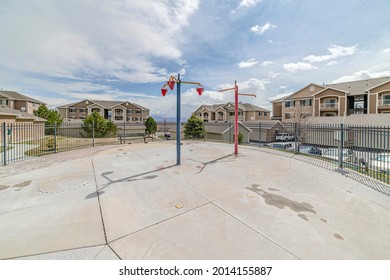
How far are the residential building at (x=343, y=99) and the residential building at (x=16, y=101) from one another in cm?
6654

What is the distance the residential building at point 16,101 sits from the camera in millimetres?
39162

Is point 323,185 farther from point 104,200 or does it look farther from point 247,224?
point 104,200

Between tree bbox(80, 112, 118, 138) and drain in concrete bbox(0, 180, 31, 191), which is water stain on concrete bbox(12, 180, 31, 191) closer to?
drain in concrete bbox(0, 180, 31, 191)

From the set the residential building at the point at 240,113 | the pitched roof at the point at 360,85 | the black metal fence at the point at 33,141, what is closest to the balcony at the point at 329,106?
the pitched roof at the point at 360,85

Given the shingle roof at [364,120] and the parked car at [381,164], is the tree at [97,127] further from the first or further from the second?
the shingle roof at [364,120]

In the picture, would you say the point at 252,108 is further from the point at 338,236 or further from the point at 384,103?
the point at 338,236

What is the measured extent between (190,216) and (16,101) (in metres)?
61.4

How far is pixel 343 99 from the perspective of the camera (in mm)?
31422

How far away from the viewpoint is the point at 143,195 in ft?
13.1

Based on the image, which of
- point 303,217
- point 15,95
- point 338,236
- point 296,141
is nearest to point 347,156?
point 296,141

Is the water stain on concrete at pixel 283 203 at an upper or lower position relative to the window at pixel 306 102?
lower

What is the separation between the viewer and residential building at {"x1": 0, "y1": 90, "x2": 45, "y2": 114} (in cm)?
3916
